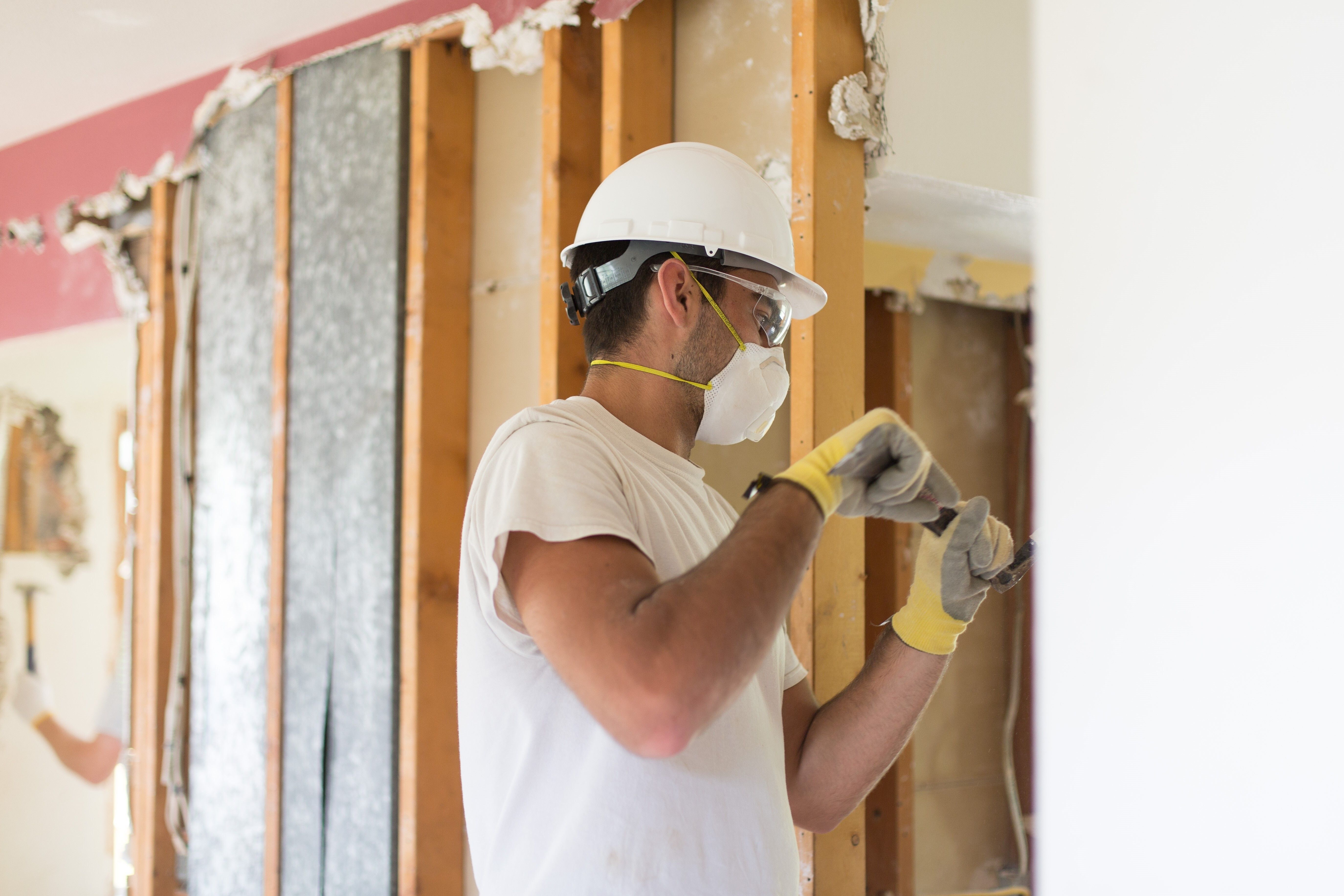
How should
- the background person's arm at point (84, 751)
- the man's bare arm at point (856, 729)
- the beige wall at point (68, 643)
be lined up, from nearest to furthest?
1. the man's bare arm at point (856, 729)
2. the background person's arm at point (84, 751)
3. the beige wall at point (68, 643)

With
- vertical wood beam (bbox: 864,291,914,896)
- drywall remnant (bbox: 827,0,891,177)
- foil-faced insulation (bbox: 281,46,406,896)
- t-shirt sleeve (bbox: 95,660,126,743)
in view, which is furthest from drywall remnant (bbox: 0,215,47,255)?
drywall remnant (bbox: 827,0,891,177)

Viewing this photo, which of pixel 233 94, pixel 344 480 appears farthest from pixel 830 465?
pixel 233 94

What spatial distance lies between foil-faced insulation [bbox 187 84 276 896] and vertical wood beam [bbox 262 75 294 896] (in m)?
0.07

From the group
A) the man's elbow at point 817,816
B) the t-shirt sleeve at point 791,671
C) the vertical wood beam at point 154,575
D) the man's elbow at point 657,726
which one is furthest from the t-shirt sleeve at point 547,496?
the vertical wood beam at point 154,575

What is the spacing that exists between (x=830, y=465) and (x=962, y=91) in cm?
133

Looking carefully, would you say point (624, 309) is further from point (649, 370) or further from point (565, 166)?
point (565, 166)

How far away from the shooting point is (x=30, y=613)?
4.68m

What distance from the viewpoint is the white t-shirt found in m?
1.06

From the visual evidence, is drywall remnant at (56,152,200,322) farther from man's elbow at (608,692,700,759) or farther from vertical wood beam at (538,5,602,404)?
man's elbow at (608,692,700,759)

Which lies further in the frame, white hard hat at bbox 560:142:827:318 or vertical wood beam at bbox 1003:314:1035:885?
vertical wood beam at bbox 1003:314:1035:885

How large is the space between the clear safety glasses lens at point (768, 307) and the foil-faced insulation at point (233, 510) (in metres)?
1.89

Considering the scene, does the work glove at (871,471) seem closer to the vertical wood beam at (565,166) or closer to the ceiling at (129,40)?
the vertical wood beam at (565,166)

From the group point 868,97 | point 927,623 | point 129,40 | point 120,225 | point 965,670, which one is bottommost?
point 965,670

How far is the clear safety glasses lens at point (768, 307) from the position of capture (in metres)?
1.37
